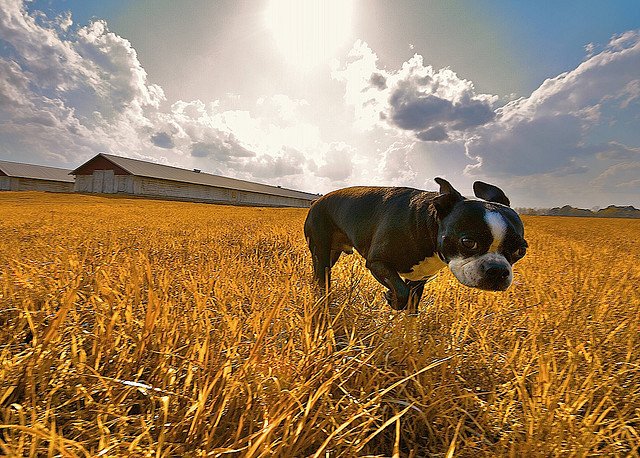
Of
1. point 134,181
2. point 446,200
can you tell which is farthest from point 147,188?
point 446,200

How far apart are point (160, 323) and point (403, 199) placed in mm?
2497

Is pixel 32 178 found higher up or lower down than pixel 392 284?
higher up

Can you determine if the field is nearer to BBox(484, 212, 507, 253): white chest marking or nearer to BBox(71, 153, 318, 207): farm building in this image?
BBox(484, 212, 507, 253): white chest marking

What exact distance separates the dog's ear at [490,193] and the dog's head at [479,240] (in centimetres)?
59

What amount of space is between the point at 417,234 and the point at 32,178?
2393 inches

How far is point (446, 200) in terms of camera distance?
8.67 ft

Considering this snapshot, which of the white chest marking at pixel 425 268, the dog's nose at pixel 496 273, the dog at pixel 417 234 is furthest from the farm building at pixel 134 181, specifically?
the dog's nose at pixel 496 273

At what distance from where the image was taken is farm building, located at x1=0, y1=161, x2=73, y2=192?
4456cm

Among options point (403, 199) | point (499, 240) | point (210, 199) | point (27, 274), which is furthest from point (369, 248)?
point (210, 199)

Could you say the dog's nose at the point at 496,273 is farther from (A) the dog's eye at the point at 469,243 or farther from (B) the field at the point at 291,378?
(B) the field at the point at 291,378

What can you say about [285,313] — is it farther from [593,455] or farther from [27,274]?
[27,274]

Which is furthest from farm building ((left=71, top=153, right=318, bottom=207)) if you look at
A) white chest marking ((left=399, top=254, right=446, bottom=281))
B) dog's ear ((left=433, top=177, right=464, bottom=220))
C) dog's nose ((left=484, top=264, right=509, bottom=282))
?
dog's nose ((left=484, top=264, right=509, bottom=282))

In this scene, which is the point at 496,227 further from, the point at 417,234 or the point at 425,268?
the point at 425,268

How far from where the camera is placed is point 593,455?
1312mm
